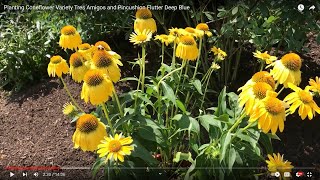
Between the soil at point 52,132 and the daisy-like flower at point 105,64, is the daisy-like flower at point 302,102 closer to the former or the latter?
the daisy-like flower at point 105,64

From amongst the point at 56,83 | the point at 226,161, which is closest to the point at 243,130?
the point at 226,161

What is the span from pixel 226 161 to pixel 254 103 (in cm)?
31

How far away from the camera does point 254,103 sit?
43.9 inches

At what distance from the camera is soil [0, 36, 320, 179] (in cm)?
179

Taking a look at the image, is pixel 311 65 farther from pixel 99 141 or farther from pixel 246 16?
pixel 99 141

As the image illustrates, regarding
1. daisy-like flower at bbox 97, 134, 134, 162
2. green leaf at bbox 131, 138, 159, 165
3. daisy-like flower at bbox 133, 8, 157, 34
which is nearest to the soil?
green leaf at bbox 131, 138, 159, 165

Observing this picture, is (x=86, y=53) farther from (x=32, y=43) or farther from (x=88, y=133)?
(x=32, y=43)

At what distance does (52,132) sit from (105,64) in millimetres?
832

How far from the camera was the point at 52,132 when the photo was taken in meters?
1.97

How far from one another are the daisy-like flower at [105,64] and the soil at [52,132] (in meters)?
0.58

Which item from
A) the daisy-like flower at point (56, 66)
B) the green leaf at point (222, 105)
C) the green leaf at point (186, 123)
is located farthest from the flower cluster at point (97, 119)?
the green leaf at point (222, 105)

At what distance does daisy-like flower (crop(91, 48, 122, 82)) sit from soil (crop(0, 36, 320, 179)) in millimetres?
575

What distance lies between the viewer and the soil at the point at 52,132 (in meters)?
1.79

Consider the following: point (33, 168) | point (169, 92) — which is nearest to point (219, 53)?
point (169, 92)
